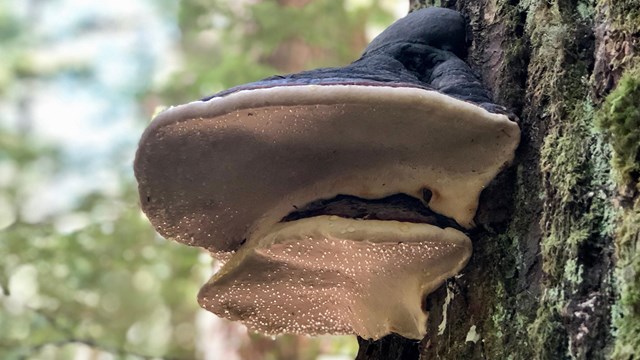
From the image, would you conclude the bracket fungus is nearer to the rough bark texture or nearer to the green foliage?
the rough bark texture

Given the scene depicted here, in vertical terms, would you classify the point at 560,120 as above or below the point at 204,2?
below

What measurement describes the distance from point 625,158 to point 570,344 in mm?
433

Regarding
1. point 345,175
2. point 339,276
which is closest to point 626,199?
point 345,175

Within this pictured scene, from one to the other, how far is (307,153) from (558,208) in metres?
0.69

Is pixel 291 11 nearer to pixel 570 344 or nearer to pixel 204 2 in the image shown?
pixel 204 2

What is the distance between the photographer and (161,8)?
1602 centimetres

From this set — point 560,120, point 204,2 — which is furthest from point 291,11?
point 560,120

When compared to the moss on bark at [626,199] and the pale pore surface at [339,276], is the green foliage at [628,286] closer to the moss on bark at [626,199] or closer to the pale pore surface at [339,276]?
the moss on bark at [626,199]

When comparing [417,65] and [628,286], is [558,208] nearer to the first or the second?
[628,286]

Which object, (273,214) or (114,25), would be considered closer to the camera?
(273,214)

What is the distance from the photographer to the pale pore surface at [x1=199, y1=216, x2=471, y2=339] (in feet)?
5.60

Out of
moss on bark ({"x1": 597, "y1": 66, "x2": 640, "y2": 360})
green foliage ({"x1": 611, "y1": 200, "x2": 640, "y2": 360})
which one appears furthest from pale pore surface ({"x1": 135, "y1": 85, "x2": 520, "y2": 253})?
green foliage ({"x1": 611, "y1": 200, "x2": 640, "y2": 360})

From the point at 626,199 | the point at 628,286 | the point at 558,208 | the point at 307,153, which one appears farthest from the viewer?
the point at 307,153

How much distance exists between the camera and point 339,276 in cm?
203
